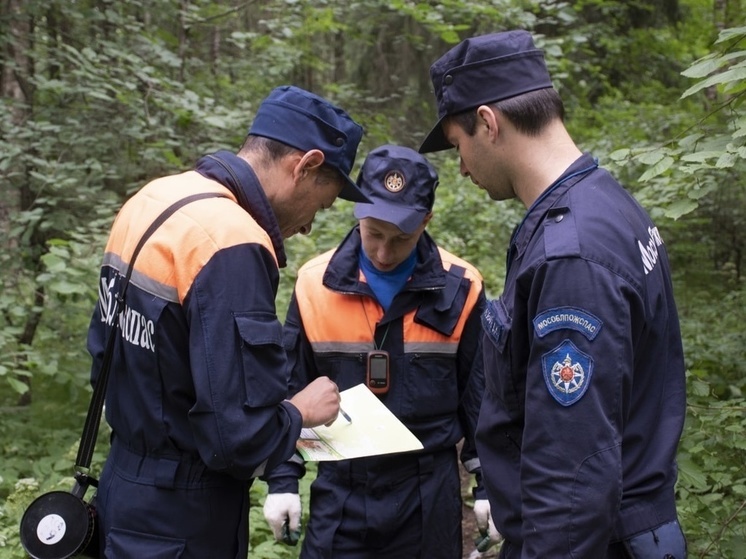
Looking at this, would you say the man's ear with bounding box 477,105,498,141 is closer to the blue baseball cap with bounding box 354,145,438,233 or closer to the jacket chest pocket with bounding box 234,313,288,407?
the jacket chest pocket with bounding box 234,313,288,407

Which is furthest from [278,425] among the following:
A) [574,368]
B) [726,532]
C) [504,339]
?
[726,532]

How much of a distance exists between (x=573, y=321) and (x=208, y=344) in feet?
2.80

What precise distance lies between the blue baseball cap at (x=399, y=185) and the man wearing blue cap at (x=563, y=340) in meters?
0.78

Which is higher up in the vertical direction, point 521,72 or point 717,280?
point 521,72

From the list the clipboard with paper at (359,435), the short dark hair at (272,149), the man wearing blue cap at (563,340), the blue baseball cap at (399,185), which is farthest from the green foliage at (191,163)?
the short dark hair at (272,149)

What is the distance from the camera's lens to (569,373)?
1494 millimetres

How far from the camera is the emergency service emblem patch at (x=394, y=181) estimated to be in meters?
2.83

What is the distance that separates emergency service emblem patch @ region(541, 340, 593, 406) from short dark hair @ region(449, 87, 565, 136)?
594 millimetres

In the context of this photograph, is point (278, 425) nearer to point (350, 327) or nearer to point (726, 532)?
point (350, 327)

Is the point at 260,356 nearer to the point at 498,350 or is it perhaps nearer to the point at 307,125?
the point at 498,350

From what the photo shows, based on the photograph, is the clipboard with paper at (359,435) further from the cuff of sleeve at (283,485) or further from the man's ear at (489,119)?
the man's ear at (489,119)

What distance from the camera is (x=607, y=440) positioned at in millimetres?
1501

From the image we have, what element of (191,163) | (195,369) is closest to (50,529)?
(195,369)

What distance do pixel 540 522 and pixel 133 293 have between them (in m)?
1.14
